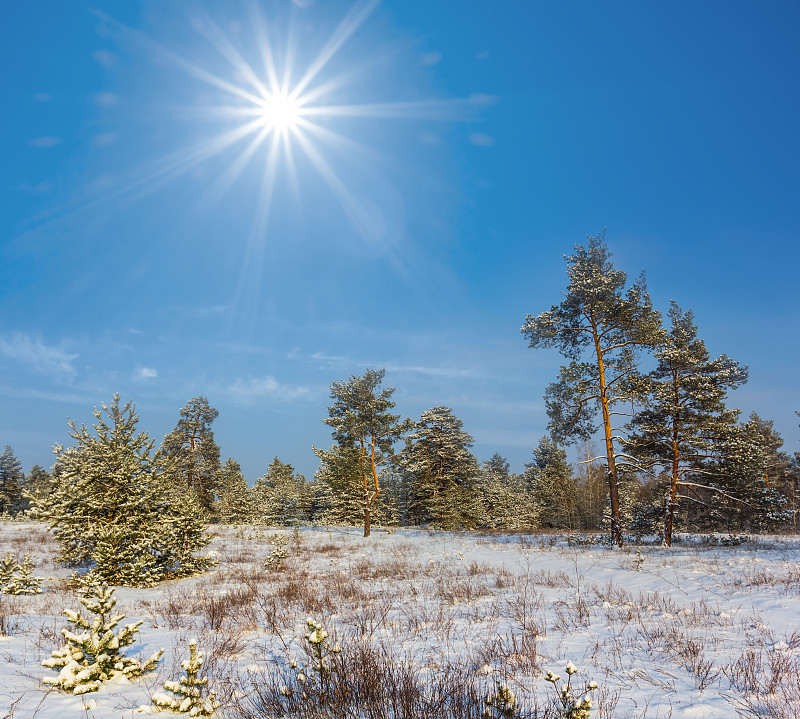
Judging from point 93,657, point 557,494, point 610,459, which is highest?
point 610,459

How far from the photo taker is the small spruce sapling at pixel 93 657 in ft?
11.3

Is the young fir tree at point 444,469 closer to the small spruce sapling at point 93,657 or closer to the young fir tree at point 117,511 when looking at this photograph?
the young fir tree at point 117,511

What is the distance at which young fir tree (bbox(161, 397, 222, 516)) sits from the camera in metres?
32.2

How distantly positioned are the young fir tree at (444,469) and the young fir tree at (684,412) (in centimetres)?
1573

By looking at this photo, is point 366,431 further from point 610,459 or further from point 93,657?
point 93,657

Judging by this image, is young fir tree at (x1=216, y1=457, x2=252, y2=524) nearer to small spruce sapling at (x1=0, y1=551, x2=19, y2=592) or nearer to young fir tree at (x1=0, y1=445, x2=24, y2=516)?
young fir tree at (x1=0, y1=445, x2=24, y2=516)

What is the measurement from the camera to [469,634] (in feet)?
18.6

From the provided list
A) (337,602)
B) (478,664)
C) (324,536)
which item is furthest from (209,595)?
(324,536)

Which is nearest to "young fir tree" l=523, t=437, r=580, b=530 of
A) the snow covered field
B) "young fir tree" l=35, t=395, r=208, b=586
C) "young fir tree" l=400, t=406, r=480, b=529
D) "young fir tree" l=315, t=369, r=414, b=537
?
"young fir tree" l=400, t=406, r=480, b=529

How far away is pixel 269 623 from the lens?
658cm

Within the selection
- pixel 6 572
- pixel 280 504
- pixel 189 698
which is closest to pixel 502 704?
pixel 189 698

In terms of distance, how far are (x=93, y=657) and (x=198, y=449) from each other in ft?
106

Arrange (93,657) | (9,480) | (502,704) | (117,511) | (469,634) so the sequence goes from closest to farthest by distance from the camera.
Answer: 1. (502,704)
2. (93,657)
3. (469,634)
4. (117,511)
5. (9,480)

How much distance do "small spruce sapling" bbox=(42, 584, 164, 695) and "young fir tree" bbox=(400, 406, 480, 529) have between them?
28.3 metres
